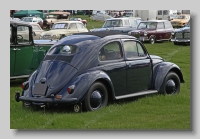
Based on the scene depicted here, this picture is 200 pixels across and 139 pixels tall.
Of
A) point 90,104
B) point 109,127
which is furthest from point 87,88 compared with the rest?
point 109,127

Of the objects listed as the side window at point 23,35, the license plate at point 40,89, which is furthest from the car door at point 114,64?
the side window at point 23,35

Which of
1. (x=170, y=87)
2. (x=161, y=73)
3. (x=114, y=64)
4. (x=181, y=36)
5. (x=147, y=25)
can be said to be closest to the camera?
(x=114, y=64)

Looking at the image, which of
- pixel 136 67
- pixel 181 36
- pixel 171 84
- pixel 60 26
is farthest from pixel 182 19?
pixel 60 26

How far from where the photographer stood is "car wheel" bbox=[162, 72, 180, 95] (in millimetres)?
10219

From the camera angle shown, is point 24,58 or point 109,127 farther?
point 24,58

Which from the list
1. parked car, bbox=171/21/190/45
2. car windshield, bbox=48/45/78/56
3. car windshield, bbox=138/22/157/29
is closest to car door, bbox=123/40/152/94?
car windshield, bbox=48/45/78/56

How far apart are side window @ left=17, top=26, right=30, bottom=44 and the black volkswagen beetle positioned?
107 inches

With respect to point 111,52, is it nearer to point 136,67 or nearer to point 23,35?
point 136,67

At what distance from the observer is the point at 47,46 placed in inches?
500

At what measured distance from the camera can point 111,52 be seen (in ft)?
30.9

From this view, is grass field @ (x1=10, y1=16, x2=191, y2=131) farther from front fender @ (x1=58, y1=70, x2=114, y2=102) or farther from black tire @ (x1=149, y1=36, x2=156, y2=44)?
black tire @ (x1=149, y1=36, x2=156, y2=44)

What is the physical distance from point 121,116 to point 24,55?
4182 millimetres

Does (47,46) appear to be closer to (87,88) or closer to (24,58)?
(24,58)

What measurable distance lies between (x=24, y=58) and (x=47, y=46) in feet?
2.87
